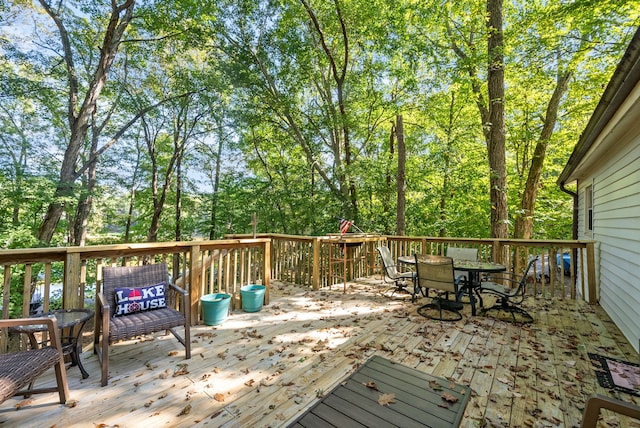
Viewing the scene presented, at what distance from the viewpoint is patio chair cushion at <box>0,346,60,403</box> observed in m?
1.58

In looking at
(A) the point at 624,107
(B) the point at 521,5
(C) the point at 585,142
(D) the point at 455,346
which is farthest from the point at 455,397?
(B) the point at 521,5

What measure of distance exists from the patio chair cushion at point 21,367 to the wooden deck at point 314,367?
1.38 feet

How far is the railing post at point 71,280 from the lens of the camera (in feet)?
8.84

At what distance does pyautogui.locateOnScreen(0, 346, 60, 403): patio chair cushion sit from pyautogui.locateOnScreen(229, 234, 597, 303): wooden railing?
4052 millimetres

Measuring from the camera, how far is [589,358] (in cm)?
291

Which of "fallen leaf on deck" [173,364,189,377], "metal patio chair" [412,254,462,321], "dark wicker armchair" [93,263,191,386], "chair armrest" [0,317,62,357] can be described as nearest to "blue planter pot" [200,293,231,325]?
"dark wicker armchair" [93,263,191,386]

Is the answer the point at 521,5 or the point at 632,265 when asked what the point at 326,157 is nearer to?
the point at 521,5

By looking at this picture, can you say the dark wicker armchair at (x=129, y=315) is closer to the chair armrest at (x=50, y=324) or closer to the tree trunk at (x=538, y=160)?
the chair armrest at (x=50, y=324)

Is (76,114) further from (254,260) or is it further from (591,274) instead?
(591,274)

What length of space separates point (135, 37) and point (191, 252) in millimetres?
11271

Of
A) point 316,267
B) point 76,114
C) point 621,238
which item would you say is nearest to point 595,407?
point 621,238

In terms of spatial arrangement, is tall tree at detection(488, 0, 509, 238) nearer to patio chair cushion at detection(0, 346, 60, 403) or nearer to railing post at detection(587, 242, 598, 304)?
railing post at detection(587, 242, 598, 304)

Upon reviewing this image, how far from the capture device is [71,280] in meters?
2.72

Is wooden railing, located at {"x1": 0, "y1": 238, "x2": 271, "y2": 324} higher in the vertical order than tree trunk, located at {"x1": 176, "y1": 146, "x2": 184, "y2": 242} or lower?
lower
